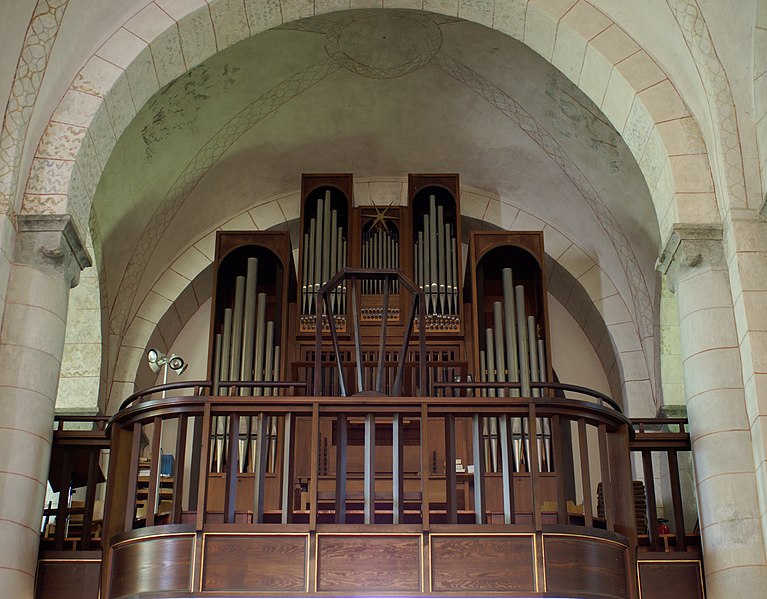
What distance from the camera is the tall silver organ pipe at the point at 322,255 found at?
12.1 metres


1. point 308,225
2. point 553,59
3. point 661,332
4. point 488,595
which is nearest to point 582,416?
point 488,595

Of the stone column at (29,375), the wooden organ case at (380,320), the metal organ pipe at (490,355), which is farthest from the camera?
the metal organ pipe at (490,355)

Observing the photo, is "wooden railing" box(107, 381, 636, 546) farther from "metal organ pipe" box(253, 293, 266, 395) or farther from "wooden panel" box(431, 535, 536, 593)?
"metal organ pipe" box(253, 293, 266, 395)

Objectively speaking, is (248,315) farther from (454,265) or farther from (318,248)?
(454,265)

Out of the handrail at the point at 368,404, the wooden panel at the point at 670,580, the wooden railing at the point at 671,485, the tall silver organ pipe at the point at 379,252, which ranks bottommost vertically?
the wooden panel at the point at 670,580

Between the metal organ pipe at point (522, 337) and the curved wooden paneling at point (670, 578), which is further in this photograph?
the metal organ pipe at point (522, 337)

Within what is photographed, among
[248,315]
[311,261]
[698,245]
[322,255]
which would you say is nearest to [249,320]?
[248,315]

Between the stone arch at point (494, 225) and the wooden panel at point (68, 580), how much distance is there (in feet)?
13.7

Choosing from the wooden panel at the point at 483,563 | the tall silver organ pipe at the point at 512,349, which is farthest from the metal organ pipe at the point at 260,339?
the wooden panel at the point at 483,563

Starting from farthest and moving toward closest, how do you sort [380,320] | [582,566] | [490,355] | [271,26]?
[380,320] < [490,355] < [271,26] < [582,566]

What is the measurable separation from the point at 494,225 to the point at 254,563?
6.82m

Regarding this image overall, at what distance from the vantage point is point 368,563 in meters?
8.05

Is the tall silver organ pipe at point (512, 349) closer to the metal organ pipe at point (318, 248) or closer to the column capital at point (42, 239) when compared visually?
the metal organ pipe at point (318, 248)

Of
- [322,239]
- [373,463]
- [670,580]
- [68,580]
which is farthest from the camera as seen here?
[322,239]
